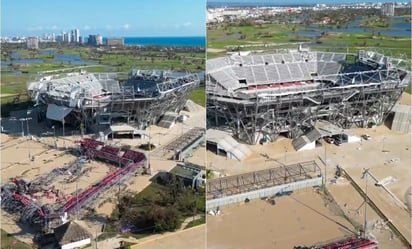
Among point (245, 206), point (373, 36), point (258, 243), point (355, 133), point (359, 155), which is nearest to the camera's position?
point (258, 243)

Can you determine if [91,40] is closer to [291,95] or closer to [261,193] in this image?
[291,95]

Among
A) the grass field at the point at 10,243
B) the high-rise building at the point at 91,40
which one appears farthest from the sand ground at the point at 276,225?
the high-rise building at the point at 91,40

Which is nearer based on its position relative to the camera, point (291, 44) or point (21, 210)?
point (21, 210)

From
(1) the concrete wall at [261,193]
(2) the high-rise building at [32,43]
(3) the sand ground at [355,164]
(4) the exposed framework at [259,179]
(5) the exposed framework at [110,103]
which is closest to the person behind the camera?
(3) the sand ground at [355,164]

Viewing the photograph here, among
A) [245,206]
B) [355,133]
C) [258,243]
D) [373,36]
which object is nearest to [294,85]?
[355,133]

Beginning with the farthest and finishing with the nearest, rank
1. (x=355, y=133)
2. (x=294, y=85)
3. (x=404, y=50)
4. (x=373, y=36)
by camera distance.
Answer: (x=373, y=36) < (x=404, y=50) < (x=294, y=85) < (x=355, y=133)

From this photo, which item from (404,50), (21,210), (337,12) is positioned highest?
(337,12)

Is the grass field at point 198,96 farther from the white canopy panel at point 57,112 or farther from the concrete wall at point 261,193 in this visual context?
the concrete wall at point 261,193

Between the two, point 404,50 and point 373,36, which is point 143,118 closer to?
point 404,50
